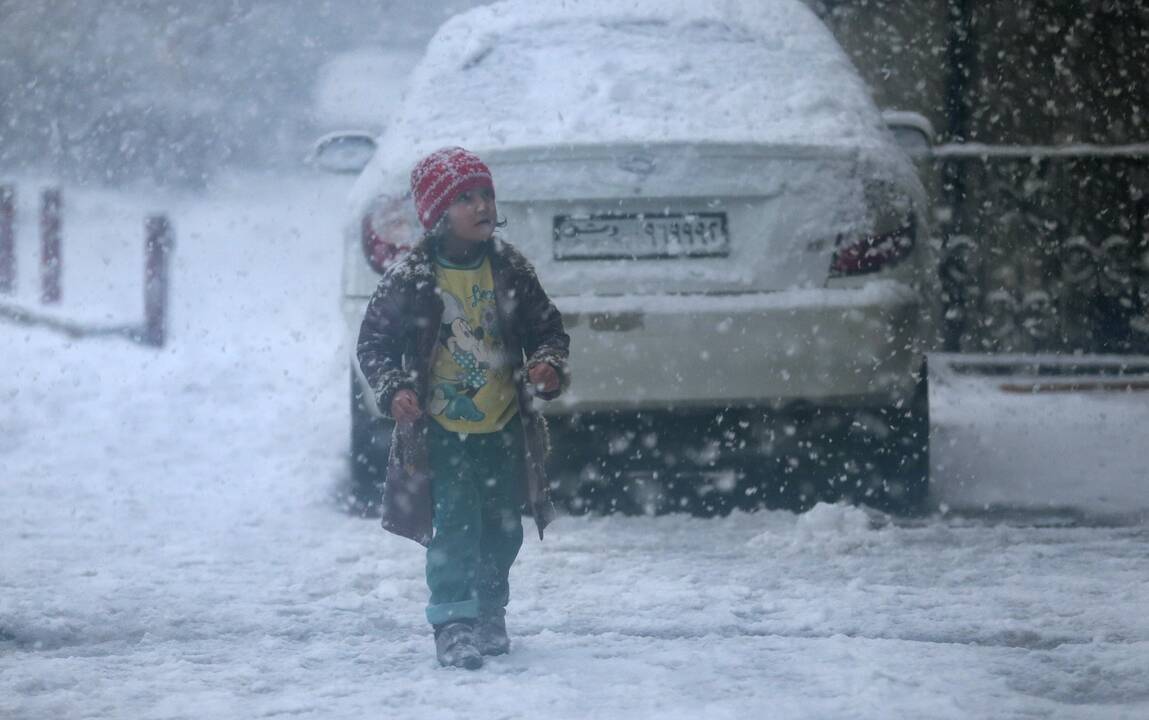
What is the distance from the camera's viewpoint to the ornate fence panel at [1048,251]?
28.6 ft

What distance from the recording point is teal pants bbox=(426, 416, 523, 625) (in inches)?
150

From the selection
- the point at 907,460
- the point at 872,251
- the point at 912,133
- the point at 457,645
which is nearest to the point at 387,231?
the point at 872,251

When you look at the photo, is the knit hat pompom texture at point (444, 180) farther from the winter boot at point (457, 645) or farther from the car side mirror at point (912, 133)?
the car side mirror at point (912, 133)

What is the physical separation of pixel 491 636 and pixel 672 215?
4.82 feet

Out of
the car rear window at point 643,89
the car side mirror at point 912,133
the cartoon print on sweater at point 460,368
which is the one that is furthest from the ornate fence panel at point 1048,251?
the cartoon print on sweater at point 460,368

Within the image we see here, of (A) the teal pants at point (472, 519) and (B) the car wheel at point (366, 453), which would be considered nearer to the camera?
(A) the teal pants at point (472, 519)

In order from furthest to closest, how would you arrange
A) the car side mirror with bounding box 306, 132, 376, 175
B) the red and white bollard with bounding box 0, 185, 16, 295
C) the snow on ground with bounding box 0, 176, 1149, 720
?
the red and white bollard with bounding box 0, 185, 16, 295
the car side mirror with bounding box 306, 132, 376, 175
the snow on ground with bounding box 0, 176, 1149, 720

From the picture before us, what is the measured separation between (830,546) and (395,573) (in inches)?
48.7

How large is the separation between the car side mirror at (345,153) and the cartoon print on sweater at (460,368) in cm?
186

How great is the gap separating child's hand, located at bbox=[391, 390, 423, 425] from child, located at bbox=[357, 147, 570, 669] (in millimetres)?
70

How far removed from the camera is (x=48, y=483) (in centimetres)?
624

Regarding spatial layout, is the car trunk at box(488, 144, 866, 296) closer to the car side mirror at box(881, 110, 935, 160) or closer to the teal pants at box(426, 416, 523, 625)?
the teal pants at box(426, 416, 523, 625)

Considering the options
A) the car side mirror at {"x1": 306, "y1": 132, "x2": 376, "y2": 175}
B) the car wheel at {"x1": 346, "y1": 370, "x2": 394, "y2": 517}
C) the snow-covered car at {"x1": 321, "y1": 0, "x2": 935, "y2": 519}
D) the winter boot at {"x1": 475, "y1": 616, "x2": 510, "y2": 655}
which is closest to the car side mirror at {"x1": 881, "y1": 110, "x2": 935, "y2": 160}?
the snow-covered car at {"x1": 321, "y1": 0, "x2": 935, "y2": 519}

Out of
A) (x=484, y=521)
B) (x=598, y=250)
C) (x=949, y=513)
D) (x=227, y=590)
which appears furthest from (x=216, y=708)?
(x=949, y=513)
